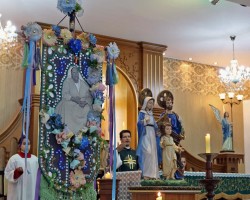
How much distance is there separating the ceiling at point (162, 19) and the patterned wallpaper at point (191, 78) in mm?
844

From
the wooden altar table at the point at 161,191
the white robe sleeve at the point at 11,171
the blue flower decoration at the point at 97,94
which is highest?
the blue flower decoration at the point at 97,94

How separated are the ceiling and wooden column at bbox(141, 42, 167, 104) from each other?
0.21 m

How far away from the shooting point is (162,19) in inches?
372

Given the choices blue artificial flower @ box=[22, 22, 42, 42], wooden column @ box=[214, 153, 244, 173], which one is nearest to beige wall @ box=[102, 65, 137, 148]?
wooden column @ box=[214, 153, 244, 173]

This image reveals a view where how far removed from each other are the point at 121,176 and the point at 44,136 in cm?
275

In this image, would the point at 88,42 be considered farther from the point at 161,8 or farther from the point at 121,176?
the point at 161,8

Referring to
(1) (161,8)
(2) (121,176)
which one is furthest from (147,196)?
(1) (161,8)

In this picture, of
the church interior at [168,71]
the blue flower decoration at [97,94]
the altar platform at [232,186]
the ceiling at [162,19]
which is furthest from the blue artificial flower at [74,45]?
the altar platform at [232,186]

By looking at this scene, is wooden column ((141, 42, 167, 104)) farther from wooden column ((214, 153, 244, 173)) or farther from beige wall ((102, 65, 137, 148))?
wooden column ((214, 153, 244, 173))

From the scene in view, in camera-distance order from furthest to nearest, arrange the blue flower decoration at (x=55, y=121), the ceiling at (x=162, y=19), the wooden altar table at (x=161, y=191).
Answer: the ceiling at (x=162, y=19) < the wooden altar table at (x=161, y=191) < the blue flower decoration at (x=55, y=121)

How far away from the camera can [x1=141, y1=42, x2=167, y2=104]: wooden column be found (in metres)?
11.0

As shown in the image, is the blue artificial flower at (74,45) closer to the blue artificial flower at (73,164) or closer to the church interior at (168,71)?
the blue artificial flower at (73,164)

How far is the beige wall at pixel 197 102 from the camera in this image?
40.0 ft

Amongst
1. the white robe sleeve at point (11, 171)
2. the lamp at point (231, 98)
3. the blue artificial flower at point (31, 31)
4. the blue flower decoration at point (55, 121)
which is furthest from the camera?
the lamp at point (231, 98)
